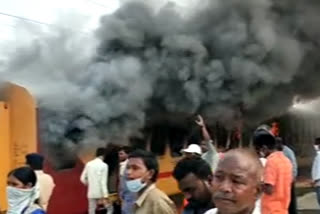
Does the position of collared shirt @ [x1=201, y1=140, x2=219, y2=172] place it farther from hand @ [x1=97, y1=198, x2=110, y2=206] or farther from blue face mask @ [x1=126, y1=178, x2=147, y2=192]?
blue face mask @ [x1=126, y1=178, x2=147, y2=192]

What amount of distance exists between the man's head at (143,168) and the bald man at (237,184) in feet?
4.29

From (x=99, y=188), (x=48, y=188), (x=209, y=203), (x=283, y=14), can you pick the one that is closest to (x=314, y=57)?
(x=283, y=14)

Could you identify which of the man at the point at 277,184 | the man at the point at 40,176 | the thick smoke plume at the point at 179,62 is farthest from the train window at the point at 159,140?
the man at the point at 277,184

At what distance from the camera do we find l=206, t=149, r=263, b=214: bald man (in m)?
2.75

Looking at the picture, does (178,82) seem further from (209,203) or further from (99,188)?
(209,203)

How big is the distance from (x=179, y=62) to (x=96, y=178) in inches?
208

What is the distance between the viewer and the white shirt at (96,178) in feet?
30.4

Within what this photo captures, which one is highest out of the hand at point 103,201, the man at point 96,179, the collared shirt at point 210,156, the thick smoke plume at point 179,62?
the thick smoke plume at point 179,62

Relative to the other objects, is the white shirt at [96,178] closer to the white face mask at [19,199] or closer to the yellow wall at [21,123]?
the yellow wall at [21,123]

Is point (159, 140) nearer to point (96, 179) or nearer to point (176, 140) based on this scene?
point (176, 140)

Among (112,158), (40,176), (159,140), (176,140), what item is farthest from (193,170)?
(176,140)

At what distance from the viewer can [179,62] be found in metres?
14.1

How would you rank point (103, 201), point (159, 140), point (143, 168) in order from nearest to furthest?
point (143, 168) < point (103, 201) < point (159, 140)

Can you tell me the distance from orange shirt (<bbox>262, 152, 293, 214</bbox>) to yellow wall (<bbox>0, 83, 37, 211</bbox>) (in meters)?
3.64
